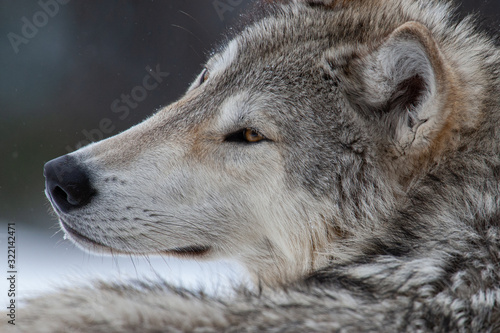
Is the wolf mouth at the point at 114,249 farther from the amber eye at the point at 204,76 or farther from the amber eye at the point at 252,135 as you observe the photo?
the amber eye at the point at 204,76

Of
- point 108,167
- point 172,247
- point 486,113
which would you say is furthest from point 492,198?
point 108,167

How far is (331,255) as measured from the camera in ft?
8.54

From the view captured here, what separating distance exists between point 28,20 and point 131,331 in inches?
321

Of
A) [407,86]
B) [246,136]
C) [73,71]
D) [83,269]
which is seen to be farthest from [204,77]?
[73,71]

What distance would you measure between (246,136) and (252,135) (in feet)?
0.12

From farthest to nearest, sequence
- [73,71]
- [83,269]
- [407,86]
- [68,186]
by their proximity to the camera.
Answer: [73,71] < [68,186] < [407,86] < [83,269]

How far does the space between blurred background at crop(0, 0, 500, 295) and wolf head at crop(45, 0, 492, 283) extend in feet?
18.0

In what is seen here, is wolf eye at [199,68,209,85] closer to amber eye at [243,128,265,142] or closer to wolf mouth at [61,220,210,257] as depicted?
amber eye at [243,128,265,142]

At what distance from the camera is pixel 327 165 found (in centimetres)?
271

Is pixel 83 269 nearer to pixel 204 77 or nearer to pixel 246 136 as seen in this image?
pixel 246 136

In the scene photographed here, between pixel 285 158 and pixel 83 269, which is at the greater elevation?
pixel 285 158

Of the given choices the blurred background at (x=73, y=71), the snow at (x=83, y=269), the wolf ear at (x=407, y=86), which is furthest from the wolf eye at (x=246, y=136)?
the blurred background at (x=73, y=71)

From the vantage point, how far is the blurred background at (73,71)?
28.2 ft

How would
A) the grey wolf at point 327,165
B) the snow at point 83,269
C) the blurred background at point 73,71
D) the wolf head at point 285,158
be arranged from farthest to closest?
the blurred background at point 73,71
the wolf head at point 285,158
the grey wolf at point 327,165
the snow at point 83,269
